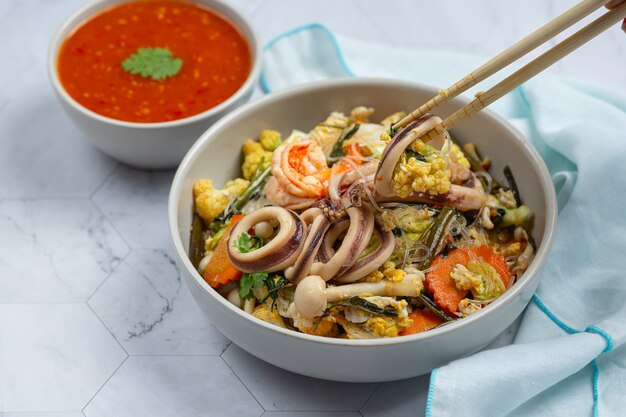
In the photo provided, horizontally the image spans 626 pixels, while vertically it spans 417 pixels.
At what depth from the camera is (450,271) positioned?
3.32 meters

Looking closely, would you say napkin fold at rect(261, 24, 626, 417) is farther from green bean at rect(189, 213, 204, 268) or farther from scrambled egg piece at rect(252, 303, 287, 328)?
green bean at rect(189, 213, 204, 268)

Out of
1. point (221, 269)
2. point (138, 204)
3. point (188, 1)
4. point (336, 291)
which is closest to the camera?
point (336, 291)

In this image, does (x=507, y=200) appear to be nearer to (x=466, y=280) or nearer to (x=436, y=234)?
(x=436, y=234)

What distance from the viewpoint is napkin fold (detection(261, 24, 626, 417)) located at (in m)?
3.16

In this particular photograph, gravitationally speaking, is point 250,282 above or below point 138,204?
above

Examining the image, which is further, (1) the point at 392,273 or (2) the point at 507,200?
(2) the point at 507,200

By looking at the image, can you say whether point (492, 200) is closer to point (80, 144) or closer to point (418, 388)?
point (418, 388)

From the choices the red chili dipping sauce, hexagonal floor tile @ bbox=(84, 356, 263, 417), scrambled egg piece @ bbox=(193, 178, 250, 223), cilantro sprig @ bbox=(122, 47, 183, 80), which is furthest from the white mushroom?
cilantro sprig @ bbox=(122, 47, 183, 80)

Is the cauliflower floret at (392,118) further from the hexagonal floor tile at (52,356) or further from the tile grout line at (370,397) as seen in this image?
the hexagonal floor tile at (52,356)

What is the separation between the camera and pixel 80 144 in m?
4.68

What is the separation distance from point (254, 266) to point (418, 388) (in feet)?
3.05

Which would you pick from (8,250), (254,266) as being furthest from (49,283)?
(254,266)

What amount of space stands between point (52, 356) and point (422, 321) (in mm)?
1719

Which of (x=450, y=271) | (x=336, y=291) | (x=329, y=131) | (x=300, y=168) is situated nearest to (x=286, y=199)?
(x=300, y=168)
